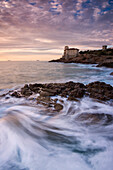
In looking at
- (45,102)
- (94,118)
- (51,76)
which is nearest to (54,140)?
(94,118)

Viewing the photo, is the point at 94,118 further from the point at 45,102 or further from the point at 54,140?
the point at 45,102

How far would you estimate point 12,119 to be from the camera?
3416 mm

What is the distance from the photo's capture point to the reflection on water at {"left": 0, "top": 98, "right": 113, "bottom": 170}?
189 centimetres

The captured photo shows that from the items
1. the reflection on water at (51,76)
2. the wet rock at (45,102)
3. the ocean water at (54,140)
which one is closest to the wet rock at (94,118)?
the ocean water at (54,140)

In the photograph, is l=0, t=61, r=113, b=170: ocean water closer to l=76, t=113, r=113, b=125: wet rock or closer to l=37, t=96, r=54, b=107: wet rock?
l=76, t=113, r=113, b=125: wet rock

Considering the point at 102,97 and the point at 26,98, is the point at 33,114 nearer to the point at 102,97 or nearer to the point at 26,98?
the point at 26,98

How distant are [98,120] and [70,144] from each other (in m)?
1.29

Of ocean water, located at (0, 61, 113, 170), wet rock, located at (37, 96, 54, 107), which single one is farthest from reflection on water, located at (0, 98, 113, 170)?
wet rock, located at (37, 96, 54, 107)

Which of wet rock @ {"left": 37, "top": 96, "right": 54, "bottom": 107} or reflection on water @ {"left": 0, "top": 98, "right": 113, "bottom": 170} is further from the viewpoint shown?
wet rock @ {"left": 37, "top": 96, "right": 54, "bottom": 107}

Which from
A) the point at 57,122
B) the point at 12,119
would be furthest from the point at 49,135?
the point at 12,119

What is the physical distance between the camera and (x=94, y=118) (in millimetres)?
3258

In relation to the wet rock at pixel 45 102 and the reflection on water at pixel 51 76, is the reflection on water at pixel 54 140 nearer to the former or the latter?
the wet rock at pixel 45 102

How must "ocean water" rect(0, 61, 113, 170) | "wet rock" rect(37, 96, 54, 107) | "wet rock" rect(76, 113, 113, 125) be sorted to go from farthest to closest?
"wet rock" rect(37, 96, 54, 107) → "wet rock" rect(76, 113, 113, 125) → "ocean water" rect(0, 61, 113, 170)

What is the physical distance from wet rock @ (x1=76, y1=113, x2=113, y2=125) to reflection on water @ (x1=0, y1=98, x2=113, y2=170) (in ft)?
0.20
